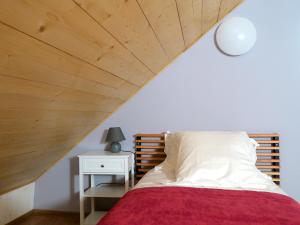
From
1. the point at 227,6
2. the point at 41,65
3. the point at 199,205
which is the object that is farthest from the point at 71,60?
the point at 227,6

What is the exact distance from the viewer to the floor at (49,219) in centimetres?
234

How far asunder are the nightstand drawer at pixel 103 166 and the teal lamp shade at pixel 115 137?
0.52 feet

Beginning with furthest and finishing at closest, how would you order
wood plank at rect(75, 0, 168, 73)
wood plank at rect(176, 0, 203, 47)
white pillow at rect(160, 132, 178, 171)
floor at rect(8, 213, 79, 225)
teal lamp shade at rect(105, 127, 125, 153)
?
floor at rect(8, 213, 79, 225)
teal lamp shade at rect(105, 127, 125, 153)
white pillow at rect(160, 132, 178, 171)
wood plank at rect(176, 0, 203, 47)
wood plank at rect(75, 0, 168, 73)

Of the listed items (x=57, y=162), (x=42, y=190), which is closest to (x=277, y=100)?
(x=57, y=162)

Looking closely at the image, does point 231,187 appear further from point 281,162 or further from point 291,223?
point 281,162

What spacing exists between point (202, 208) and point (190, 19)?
48.9 inches

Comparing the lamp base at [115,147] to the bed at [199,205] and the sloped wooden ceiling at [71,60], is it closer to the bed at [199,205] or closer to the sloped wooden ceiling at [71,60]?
the sloped wooden ceiling at [71,60]

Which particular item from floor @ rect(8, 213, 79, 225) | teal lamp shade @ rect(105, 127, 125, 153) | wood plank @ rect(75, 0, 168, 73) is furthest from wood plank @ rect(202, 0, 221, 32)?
floor @ rect(8, 213, 79, 225)

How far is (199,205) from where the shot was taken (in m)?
1.22

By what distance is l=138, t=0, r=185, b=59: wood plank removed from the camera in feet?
4.14

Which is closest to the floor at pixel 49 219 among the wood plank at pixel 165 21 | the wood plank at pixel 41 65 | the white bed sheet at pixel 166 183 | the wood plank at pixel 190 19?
the white bed sheet at pixel 166 183

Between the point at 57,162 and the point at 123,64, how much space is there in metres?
1.40

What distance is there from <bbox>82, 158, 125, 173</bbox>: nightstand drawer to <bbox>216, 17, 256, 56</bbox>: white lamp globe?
4.36 ft

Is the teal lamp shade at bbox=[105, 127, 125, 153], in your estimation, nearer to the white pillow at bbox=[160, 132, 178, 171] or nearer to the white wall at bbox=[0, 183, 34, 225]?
the white pillow at bbox=[160, 132, 178, 171]
